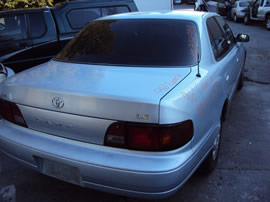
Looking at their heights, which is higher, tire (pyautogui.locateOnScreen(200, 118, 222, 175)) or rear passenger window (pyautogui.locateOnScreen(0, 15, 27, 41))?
rear passenger window (pyautogui.locateOnScreen(0, 15, 27, 41))

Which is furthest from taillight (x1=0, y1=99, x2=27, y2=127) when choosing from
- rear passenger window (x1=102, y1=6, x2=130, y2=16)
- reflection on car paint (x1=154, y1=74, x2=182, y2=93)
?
rear passenger window (x1=102, y1=6, x2=130, y2=16)

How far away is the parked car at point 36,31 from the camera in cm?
455

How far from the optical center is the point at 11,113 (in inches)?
89.2

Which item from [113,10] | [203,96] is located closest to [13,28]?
[113,10]

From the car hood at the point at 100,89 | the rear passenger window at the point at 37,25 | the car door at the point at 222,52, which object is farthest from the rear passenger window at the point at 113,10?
the car hood at the point at 100,89

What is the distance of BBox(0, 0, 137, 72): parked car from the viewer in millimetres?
4555

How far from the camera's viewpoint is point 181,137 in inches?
71.4

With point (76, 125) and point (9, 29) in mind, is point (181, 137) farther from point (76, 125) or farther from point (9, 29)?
point (9, 29)

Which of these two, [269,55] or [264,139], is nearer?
[264,139]

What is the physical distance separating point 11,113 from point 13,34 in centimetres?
283

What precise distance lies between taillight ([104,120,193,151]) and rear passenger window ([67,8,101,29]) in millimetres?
3617

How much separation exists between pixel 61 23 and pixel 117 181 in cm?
376

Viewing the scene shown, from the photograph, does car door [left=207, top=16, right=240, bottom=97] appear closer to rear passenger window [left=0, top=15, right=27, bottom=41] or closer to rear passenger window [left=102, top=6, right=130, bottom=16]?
rear passenger window [left=102, top=6, right=130, bottom=16]

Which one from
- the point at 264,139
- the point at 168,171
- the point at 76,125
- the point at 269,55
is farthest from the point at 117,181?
the point at 269,55
